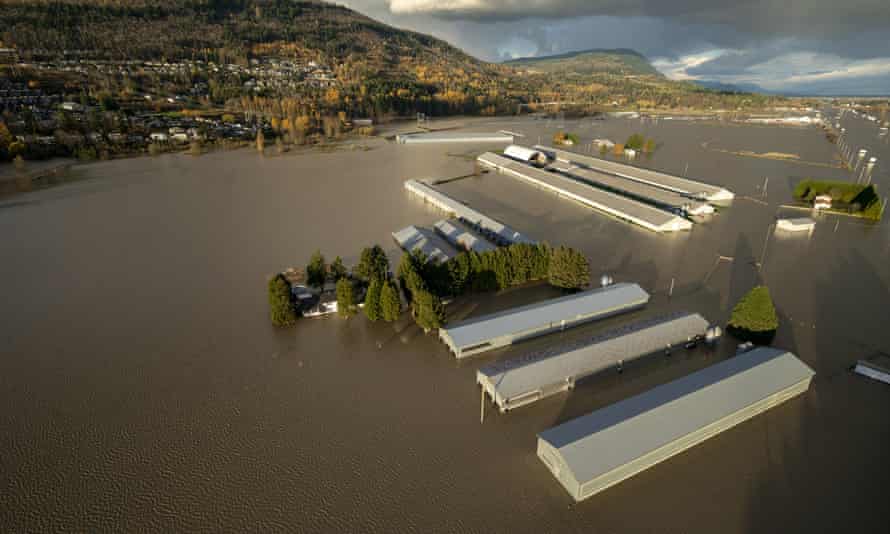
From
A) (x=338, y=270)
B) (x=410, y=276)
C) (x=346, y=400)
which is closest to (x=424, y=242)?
(x=338, y=270)

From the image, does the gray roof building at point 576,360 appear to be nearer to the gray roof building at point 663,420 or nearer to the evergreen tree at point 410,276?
the gray roof building at point 663,420

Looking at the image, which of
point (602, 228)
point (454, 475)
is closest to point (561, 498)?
point (454, 475)

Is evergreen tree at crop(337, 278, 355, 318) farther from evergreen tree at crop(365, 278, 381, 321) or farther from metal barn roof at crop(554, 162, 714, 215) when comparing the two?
metal barn roof at crop(554, 162, 714, 215)

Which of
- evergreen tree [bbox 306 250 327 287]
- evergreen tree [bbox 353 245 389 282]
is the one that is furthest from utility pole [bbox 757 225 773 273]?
evergreen tree [bbox 306 250 327 287]

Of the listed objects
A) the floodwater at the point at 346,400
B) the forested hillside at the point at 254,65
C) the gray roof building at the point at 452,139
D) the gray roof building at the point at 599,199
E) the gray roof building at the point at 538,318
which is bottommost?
the floodwater at the point at 346,400

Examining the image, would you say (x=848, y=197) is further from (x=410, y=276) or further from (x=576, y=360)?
(x=410, y=276)

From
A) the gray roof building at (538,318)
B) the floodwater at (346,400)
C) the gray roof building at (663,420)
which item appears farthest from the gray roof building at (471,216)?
the gray roof building at (663,420)

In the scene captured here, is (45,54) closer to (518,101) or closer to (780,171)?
(518,101)
